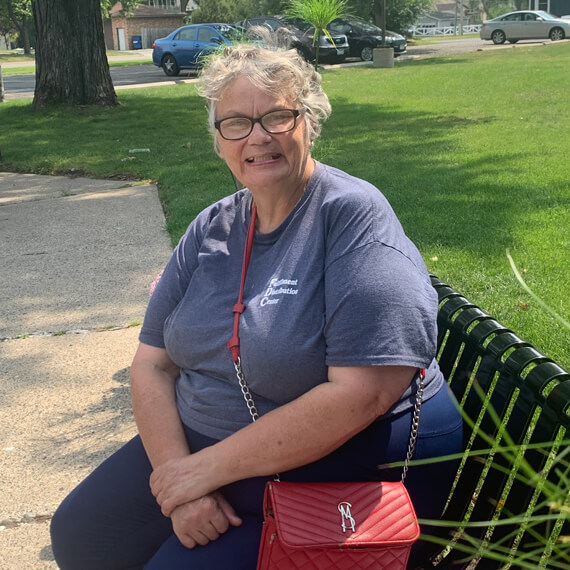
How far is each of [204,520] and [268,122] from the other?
3.55 ft

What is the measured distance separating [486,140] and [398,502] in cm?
878

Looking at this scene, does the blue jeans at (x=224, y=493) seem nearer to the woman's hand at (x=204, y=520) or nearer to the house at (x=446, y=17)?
the woman's hand at (x=204, y=520)

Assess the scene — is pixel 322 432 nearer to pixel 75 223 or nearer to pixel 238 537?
pixel 238 537

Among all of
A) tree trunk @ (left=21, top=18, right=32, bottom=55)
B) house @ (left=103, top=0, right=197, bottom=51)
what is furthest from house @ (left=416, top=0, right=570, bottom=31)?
tree trunk @ (left=21, top=18, right=32, bottom=55)

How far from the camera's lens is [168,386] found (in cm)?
242

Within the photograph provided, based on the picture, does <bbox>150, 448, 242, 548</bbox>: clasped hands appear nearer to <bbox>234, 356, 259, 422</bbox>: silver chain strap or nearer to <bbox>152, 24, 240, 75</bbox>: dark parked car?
<bbox>234, 356, 259, 422</bbox>: silver chain strap

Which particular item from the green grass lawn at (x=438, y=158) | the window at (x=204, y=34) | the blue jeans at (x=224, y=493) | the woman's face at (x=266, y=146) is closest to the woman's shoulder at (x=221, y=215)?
the woman's face at (x=266, y=146)

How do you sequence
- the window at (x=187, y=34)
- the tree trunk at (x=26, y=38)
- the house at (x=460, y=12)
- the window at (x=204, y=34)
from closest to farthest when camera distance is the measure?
the window at (x=204, y=34)
the window at (x=187, y=34)
the tree trunk at (x=26, y=38)
the house at (x=460, y=12)

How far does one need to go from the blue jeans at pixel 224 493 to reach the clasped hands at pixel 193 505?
28 millimetres

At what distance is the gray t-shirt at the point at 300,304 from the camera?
6.24 feet

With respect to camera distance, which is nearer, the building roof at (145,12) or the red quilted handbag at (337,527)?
the red quilted handbag at (337,527)

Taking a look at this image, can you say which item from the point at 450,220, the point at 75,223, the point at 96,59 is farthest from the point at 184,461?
the point at 96,59

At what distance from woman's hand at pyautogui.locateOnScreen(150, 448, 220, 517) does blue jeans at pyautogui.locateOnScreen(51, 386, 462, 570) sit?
0.07 m

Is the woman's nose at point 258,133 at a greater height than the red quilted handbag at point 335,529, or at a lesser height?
greater
